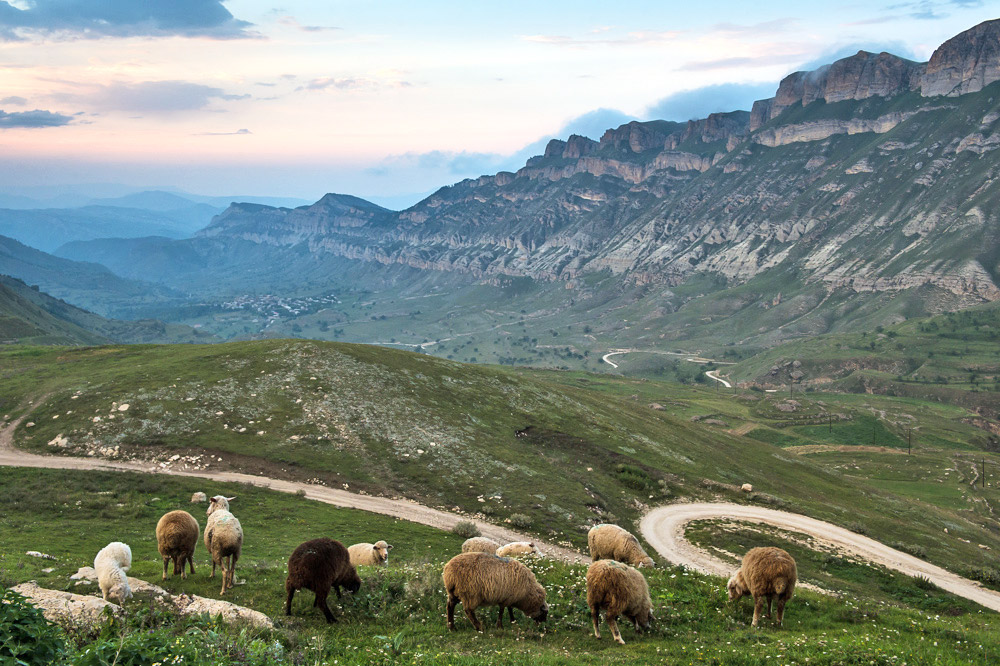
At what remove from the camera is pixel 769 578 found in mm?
22625

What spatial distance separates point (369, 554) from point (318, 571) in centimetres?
1229

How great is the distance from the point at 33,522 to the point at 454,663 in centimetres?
3269

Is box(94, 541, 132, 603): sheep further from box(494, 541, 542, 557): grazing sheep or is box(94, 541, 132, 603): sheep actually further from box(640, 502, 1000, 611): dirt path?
box(640, 502, 1000, 611): dirt path

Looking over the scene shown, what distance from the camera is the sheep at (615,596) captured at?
19641mm

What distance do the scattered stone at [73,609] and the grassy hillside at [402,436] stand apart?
3181 centimetres

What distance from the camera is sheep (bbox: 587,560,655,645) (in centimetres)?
1964

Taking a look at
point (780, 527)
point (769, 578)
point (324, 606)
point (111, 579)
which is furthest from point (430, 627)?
point (780, 527)

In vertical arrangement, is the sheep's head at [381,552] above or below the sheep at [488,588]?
below

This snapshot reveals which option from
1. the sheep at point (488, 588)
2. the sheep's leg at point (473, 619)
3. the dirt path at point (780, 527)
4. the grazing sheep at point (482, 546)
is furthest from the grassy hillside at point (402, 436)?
the sheep's leg at point (473, 619)

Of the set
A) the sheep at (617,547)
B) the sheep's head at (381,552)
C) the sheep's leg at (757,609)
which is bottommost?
the sheep's head at (381,552)

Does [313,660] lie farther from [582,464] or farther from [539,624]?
[582,464]

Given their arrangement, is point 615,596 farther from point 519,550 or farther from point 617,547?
point 519,550

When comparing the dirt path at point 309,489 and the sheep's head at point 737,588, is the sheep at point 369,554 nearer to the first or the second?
the dirt path at point 309,489

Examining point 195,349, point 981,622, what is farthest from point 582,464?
point 195,349
